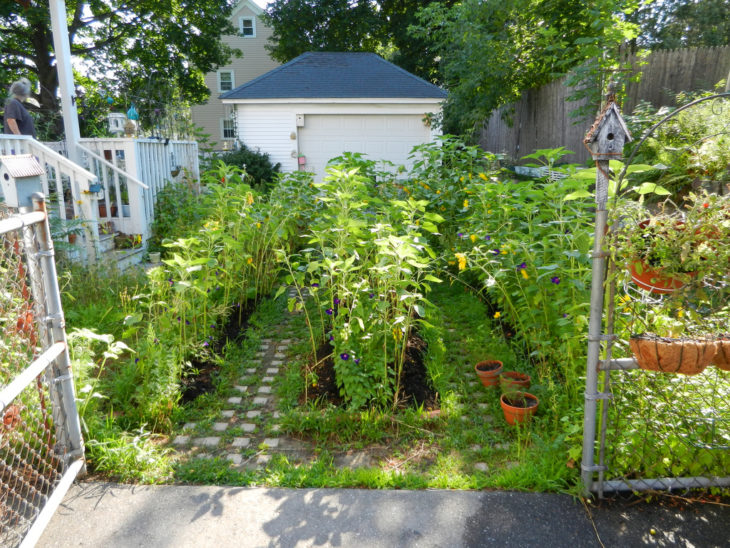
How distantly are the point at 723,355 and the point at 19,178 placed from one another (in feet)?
9.65

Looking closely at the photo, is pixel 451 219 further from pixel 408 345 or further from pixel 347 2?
pixel 347 2

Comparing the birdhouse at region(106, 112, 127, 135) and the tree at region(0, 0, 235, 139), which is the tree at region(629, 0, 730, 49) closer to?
the tree at region(0, 0, 235, 139)

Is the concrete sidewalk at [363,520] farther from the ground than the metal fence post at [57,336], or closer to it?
closer to it

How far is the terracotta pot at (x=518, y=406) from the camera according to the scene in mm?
2852

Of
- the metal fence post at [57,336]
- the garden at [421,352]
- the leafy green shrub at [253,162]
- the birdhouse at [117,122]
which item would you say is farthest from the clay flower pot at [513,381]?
the leafy green shrub at [253,162]

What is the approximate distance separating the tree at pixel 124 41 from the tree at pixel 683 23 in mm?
15037

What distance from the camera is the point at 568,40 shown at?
9.18 meters

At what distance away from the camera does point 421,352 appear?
3.76m

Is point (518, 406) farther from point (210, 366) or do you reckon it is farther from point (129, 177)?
point (129, 177)

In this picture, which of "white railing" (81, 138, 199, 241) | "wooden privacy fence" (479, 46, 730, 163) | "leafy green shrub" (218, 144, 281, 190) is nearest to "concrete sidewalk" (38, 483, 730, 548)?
"white railing" (81, 138, 199, 241)

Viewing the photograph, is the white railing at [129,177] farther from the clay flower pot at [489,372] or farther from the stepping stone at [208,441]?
the clay flower pot at [489,372]

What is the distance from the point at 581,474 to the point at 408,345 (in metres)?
1.59

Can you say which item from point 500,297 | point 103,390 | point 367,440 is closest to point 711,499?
point 367,440

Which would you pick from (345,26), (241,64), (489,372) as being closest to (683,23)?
(345,26)
